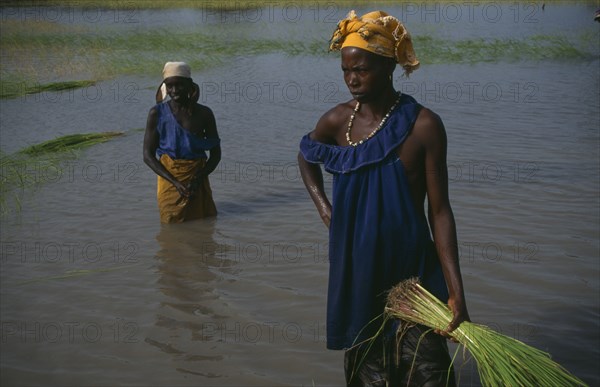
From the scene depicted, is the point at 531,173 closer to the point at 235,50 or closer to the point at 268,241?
the point at 268,241

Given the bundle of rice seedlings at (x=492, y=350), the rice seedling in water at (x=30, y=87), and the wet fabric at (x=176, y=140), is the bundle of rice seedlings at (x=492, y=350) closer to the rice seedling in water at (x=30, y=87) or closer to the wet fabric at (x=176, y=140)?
the wet fabric at (x=176, y=140)

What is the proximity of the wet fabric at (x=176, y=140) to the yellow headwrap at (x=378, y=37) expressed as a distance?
11.4 feet

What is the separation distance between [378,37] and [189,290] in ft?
9.45

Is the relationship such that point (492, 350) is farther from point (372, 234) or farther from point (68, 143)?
point (68, 143)

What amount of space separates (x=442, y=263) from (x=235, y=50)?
52.6 ft

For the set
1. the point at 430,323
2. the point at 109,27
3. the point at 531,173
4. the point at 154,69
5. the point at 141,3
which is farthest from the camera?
the point at 141,3

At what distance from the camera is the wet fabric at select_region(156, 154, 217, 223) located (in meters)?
6.18

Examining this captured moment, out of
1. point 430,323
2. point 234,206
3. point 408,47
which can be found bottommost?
point 234,206

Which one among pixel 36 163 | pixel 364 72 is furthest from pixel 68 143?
pixel 364 72

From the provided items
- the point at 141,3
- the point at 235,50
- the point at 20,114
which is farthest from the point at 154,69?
the point at 141,3

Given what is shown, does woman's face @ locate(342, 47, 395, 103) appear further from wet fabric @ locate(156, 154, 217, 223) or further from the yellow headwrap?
wet fabric @ locate(156, 154, 217, 223)

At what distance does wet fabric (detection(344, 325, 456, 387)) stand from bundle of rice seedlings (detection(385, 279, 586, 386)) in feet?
0.31

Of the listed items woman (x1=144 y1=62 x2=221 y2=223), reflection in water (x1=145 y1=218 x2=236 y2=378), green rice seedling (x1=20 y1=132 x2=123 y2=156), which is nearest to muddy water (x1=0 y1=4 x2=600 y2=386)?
reflection in water (x1=145 y1=218 x2=236 y2=378)

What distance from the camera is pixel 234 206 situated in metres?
7.01
